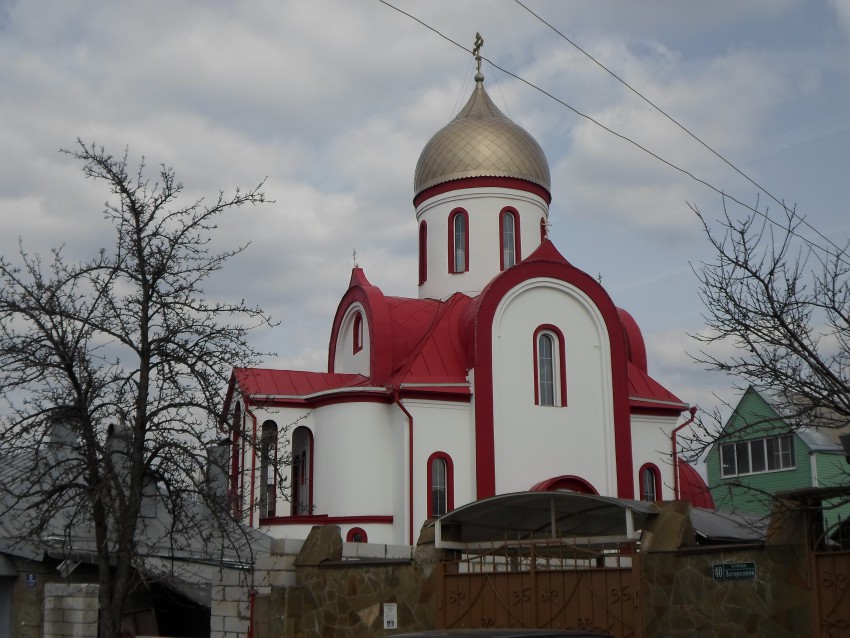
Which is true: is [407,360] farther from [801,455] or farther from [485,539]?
[801,455]

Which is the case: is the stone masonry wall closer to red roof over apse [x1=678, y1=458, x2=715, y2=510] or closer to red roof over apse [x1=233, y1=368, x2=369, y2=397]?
red roof over apse [x1=233, y1=368, x2=369, y2=397]

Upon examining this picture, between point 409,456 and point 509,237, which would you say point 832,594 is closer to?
point 409,456

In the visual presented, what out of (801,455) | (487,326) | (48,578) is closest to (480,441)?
(487,326)

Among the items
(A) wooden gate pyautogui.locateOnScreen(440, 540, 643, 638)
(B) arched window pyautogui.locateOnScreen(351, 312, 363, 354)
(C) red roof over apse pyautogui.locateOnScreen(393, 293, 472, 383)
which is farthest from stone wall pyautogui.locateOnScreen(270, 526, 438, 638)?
(B) arched window pyautogui.locateOnScreen(351, 312, 363, 354)

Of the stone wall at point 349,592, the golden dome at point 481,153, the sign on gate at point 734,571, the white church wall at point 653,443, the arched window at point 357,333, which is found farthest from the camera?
the golden dome at point 481,153

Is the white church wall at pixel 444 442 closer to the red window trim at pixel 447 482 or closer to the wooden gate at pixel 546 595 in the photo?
the red window trim at pixel 447 482

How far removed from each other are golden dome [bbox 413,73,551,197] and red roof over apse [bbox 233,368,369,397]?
5.33 meters

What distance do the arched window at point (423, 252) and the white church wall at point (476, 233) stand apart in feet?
0.53

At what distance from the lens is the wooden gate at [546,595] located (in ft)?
32.3

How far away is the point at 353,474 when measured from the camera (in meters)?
19.8

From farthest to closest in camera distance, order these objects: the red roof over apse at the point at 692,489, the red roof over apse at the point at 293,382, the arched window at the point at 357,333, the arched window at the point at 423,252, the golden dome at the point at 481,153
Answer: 1. the arched window at the point at 423,252
2. the golden dome at the point at 481,153
3. the arched window at the point at 357,333
4. the red roof over apse at the point at 692,489
5. the red roof over apse at the point at 293,382

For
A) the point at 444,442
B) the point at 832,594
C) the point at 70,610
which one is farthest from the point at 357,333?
the point at 832,594

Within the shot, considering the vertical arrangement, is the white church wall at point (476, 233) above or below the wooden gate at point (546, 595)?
above

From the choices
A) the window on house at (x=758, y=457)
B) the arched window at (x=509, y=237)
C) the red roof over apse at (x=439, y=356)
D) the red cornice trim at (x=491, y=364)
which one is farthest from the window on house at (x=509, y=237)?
the window on house at (x=758, y=457)
